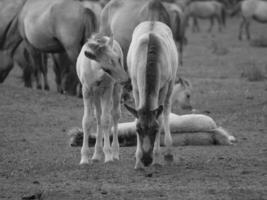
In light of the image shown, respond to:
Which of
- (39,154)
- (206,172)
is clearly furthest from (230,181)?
(39,154)

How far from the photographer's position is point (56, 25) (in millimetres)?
14930

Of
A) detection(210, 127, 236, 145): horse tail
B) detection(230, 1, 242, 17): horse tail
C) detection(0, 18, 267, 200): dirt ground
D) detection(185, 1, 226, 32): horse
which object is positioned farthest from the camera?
detection(230, 1, 242, 17): horse tail

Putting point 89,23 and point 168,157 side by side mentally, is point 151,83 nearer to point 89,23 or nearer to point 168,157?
point 168,157

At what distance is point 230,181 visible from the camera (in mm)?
7992

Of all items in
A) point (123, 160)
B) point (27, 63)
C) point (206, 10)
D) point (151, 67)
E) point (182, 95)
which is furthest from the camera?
point (206, 10)

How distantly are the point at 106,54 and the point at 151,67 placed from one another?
557 millimetres

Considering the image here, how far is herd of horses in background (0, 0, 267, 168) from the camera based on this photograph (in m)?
8.40

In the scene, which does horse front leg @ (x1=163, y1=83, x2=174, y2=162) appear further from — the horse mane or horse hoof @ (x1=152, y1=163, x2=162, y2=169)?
the horse mane

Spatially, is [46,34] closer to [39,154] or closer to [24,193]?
[39,154]

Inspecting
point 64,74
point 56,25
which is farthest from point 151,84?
point 64,74

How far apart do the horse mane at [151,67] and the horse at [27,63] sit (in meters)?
8.01

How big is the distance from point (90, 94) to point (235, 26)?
33.6m

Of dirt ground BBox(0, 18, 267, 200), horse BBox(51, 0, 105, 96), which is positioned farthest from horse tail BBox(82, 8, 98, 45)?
dirt ground BBox(0, 18, 267, 200)

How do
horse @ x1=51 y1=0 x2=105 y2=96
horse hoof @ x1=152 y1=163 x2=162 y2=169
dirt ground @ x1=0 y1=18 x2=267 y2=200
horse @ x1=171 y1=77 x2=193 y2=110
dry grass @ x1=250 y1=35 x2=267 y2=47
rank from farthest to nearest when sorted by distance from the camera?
dry grass @ x1=250 y1=35 x2=267 y2=47 → horse @ x1=51 y1=0 x2=105 y2=96 → horse @ x1=171 y1=77 x2=193 y2=110 → horse hoof @ x1=152 y1=163 x2=162 y2=169 → dirt ground @ x1=0 y1=18 x2=267 y2=200
